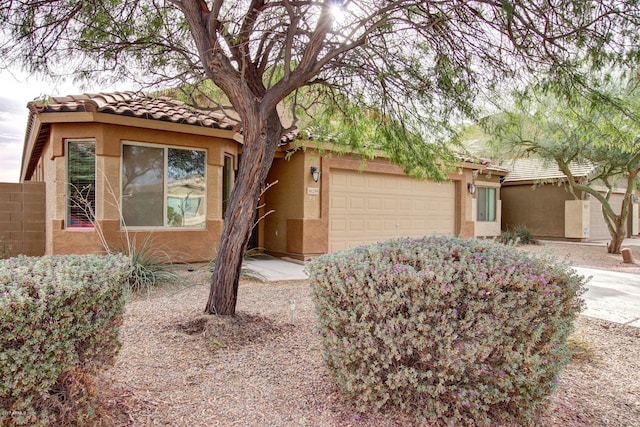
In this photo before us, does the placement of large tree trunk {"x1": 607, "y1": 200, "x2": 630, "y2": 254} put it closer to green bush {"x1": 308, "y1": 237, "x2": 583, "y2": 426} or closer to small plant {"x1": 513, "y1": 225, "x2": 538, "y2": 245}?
small plant {"x1": 513, "y1": 225, "x2": 538, "y2": 245}

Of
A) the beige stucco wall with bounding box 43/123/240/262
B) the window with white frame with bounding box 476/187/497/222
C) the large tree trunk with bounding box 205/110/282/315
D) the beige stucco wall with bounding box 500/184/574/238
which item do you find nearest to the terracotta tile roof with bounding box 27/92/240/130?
the beige stucco wall with bounding box 43/123/240/262

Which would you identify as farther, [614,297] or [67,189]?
[67,189]

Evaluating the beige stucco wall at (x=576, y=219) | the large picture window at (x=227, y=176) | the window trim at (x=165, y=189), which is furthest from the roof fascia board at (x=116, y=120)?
the beige stucco wall at (x=576, y=219)

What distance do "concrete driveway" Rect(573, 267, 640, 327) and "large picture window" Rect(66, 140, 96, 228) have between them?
8.83 metres

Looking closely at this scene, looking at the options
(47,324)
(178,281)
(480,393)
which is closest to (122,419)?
(47,324)

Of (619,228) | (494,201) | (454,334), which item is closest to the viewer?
(454,334)

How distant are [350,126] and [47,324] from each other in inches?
206

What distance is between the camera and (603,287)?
25.8ft

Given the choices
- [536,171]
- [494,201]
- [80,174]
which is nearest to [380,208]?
[80,174]

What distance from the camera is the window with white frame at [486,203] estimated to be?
671 inches

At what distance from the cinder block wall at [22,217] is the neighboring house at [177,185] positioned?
15.7 inches

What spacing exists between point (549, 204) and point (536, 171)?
172 cm

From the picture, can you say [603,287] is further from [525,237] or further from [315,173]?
[525,237]

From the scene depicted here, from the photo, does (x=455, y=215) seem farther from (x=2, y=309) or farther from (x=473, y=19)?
(x=2, y=309)
